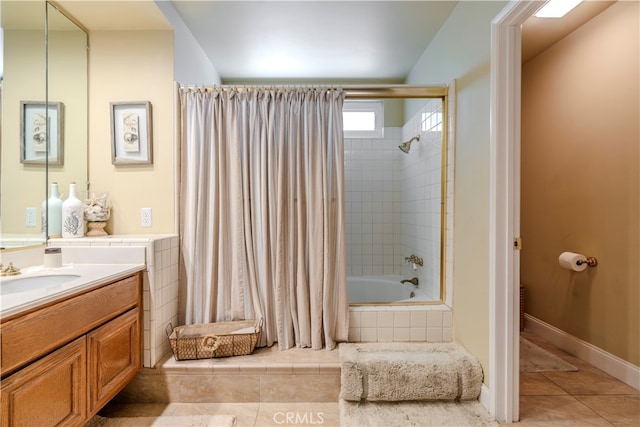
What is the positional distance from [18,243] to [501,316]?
259 centimetres

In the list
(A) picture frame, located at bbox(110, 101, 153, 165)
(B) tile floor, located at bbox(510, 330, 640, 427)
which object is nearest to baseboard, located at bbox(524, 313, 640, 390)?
(B) tile floor, located at bbox(510, 330, 640, 427)

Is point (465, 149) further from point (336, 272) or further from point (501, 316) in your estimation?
point (336, 272)

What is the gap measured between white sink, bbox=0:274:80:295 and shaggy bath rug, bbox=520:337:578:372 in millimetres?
2848

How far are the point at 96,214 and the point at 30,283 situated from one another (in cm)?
61

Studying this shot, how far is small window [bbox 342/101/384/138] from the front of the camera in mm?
3334

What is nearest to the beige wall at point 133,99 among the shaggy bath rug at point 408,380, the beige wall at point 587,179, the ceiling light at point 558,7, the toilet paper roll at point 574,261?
the shaggy bath rug at point 408,380

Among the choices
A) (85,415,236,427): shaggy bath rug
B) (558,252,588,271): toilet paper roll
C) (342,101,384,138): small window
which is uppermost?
(342,101,384,138): small window

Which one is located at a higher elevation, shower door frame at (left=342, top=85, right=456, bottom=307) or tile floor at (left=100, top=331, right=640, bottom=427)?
shower door frame at (left=342, top=85, right=456, bottom=307)

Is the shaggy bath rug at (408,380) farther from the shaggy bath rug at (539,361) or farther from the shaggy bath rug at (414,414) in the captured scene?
the shaggy bath rug at (539,361)

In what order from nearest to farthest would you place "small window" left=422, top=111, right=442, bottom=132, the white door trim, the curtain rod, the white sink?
the white sink, the white door trim, the curtain rod, "small window" left=422, top=111, right=442, bottom=132

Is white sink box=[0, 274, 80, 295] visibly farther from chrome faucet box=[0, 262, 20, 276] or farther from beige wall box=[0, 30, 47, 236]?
beige wall box=[0, 30, 47, 236]

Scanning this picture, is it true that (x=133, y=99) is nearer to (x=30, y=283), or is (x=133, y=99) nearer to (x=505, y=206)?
(x=30, y=283)

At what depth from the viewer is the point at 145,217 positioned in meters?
2.03

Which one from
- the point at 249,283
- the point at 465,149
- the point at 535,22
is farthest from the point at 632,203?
the point at 249,283
